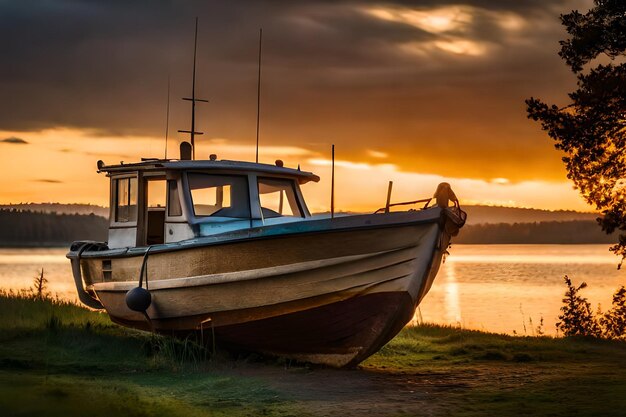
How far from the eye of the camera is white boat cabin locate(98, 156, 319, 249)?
1355 cm

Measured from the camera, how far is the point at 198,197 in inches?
539

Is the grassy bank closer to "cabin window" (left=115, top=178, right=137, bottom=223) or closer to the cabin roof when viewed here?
"cabin window" (left=115, top=178, right=137, bottom=223)

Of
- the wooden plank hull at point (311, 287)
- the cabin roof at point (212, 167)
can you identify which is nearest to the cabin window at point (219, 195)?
the cabin roof at point (212, 167)

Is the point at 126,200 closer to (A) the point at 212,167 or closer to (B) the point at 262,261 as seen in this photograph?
(A) the point at 212,167

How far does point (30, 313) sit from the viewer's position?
56.7 ft

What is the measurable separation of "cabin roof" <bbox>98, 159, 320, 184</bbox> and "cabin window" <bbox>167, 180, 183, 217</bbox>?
11.7 inches

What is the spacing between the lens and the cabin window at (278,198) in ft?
46.5

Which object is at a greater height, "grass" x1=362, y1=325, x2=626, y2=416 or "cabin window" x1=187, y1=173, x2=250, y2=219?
"cabin window" x1=187, y1=173, x2=250, y2=219

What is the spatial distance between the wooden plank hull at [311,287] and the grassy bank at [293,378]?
44cm

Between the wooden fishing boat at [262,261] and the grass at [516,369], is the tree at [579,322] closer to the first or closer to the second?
the grass at [516,369]

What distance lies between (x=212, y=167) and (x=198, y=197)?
53 cm

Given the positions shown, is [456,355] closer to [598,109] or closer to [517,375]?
[517,375]

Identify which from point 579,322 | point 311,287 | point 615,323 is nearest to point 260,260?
point 311,287

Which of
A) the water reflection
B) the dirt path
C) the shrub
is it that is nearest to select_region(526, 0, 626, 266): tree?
the shrub
